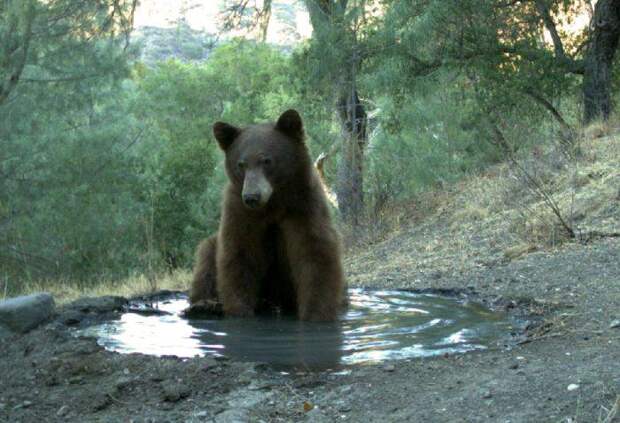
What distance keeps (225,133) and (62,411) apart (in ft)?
10.3

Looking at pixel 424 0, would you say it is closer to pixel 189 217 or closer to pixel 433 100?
pixel 433 100

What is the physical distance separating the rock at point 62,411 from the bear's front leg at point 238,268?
2416mm

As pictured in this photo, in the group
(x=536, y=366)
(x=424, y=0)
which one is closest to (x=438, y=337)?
(x=536, y=366)


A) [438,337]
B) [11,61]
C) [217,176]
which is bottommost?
[438,337]

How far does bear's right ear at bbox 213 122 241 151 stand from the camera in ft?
22.0

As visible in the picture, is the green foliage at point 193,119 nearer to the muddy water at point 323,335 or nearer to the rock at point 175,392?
the muddy water at point 323,335

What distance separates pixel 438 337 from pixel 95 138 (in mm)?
15151

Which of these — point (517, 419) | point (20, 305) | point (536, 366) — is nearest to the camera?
point (517, 419)

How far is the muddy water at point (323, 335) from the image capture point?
16.8 feet

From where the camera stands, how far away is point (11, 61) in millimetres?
16609

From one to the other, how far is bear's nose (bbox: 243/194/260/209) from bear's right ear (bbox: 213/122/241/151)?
915 millimetres

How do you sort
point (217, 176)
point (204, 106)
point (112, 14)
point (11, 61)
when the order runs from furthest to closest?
point (204, 106) → point (217, 176) → point (11, 61) → point (112, 14)

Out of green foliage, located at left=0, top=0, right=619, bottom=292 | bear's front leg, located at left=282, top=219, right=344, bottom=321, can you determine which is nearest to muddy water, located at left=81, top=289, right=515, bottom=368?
bear's front leg, located at left=282, top=219, right=344, bottom=321

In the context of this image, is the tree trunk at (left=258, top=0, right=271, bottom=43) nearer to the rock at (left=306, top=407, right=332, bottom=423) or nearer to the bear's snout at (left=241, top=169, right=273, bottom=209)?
the bear's snout at (left=241, top=169, right=273, bottom=209)
